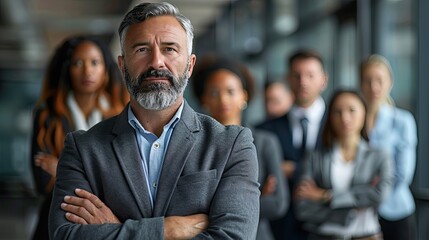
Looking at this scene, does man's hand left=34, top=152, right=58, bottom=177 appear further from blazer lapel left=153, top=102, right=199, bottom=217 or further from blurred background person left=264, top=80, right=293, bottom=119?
blurred background person left=264, top=80, right=293, bottom=119

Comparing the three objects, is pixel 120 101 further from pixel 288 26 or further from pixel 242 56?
pixel 242 56

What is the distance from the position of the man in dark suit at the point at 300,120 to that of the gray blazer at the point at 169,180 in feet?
9.67

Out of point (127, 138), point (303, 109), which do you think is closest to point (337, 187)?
point (303, 109)

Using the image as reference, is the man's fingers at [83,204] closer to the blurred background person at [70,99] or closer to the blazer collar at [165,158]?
the blazer collar at [165,158]

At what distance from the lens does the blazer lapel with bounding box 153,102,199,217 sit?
2.21 meters

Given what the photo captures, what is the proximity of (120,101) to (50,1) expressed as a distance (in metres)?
13.8

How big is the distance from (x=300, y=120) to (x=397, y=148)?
0.73 meters

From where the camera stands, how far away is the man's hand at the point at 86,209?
87.8 inches

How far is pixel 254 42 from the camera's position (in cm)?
1409

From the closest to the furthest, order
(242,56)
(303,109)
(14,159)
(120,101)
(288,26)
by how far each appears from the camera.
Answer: (120,101), (303,109), (288,26), (242,56), (14,159)

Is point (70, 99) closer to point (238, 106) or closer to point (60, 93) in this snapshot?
point (60, 93)

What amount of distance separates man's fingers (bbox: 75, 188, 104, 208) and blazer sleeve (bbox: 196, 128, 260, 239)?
0.28m

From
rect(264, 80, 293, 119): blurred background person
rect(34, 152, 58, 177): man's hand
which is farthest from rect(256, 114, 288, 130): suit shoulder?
rect(264, 80, 293, 119): blurred background person

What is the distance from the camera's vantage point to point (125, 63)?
225 cm
